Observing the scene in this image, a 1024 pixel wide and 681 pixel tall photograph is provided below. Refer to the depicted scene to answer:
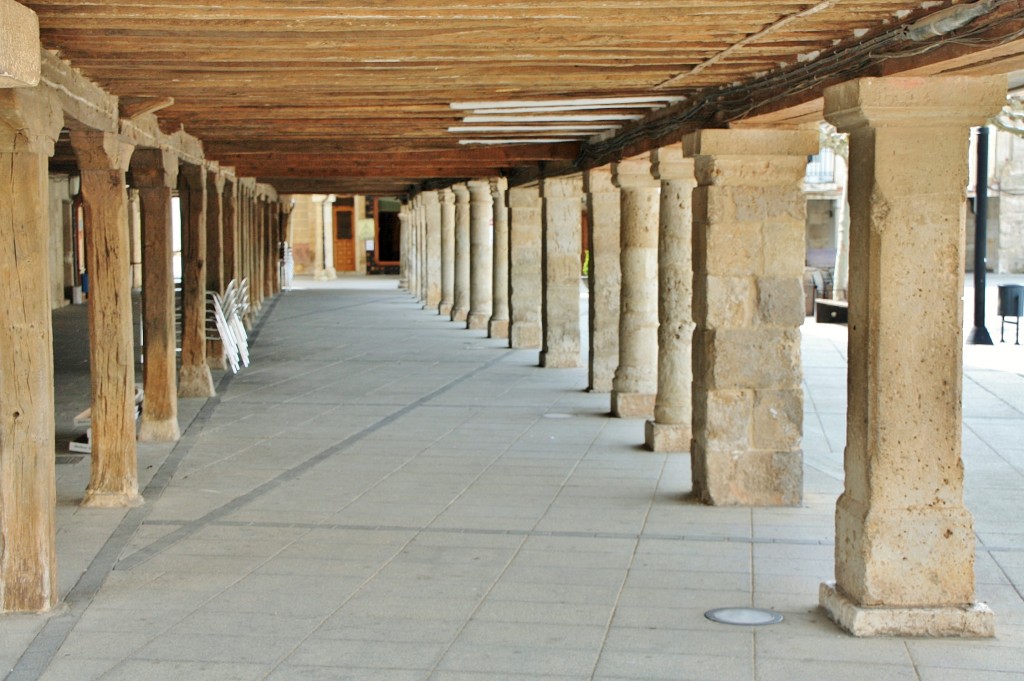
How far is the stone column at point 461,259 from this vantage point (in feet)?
68.2

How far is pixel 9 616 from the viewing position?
5102 millimetres

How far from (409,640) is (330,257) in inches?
1398

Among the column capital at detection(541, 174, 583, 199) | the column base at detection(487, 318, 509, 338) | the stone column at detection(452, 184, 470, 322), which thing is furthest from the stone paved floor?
the stone column at detection(452, 184, 470, 322)

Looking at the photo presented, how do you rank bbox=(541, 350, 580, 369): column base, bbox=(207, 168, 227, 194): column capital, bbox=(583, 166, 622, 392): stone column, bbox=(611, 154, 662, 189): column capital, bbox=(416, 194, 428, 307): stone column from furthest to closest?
bbox=(416, 194, 428, 307): stone column → bbox=(541, 350, 580, 369): column base → bbox=(207, 168, 227, 194): column capital → bbox=(583, 166, 622, 392): stone column → bbox=(611, 154, 662, 189): column capital

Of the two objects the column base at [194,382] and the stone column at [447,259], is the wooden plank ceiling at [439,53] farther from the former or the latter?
the stone column at [447,259]

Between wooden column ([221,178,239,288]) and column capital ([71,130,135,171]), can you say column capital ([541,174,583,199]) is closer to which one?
wooden column ([221,178,239,288])

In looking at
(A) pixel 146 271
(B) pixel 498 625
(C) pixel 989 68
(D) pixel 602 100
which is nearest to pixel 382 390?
(A) pixel 146 271

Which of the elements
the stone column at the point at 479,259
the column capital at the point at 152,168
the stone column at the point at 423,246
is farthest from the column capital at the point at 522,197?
the stone column at the point at 423,246

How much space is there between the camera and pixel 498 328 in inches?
715

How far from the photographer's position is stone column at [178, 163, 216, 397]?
11.5 meters

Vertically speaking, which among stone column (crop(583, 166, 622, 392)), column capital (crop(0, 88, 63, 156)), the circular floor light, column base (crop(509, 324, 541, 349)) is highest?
column capital (crop(0, 88, 63, 156))

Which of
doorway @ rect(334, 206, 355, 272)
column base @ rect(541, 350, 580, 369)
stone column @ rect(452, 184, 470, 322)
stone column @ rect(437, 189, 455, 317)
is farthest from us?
doorway @ rect(334, 206, 355, 272)

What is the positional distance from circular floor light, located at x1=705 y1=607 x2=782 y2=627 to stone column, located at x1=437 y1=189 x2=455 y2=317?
17722 millimetres

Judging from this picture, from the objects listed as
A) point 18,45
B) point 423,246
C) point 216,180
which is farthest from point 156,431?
point 423,246
